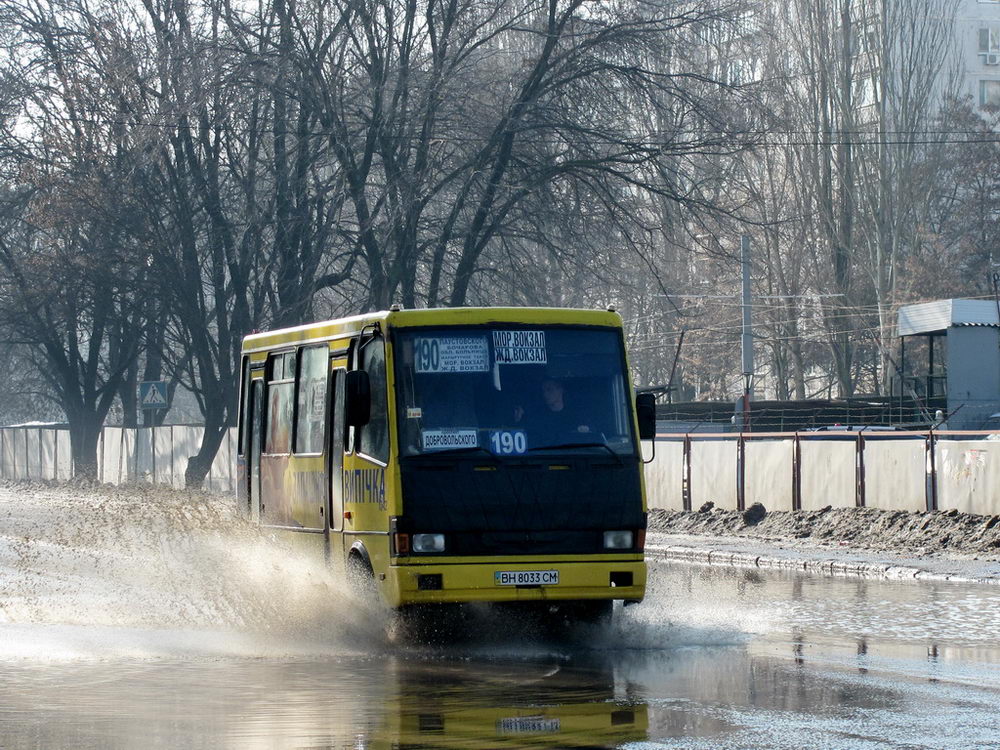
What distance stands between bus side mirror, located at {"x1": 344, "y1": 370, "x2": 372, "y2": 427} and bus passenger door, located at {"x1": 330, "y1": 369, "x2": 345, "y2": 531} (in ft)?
3.10

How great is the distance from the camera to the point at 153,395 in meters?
43.1

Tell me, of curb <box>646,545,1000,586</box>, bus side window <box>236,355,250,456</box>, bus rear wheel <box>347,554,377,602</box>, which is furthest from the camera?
curb <box>646,545,1000,586</box>

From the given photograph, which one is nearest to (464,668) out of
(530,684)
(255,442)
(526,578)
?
(530,684)

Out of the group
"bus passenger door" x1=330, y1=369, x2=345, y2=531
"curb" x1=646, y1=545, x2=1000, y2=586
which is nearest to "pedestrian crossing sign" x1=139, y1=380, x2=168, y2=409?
"curb" x1=646, y1=545, x2=1000, y2=586

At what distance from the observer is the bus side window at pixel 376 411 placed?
12.0 meters

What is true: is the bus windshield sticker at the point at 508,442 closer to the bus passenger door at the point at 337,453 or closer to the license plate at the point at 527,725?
the bus passenger door at the point at 337,453

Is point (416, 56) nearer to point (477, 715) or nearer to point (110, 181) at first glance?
point (110, 181)

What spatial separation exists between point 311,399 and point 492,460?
250 centimetres

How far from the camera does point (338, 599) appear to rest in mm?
12781

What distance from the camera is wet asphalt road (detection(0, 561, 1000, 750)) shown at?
8219mm

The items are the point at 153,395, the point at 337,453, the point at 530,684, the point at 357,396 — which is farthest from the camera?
the point at 153,395

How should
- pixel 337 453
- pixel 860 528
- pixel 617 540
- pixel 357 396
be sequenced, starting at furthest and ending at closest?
pixel 860 528 < pixel 337 453 < pixel 617 540 < pixel 357 396

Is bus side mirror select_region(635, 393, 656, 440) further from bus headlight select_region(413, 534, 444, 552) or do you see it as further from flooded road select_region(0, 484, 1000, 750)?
bus headlight select_region(413, 534, 444, 552)

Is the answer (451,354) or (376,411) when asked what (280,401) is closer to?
(376,411)
